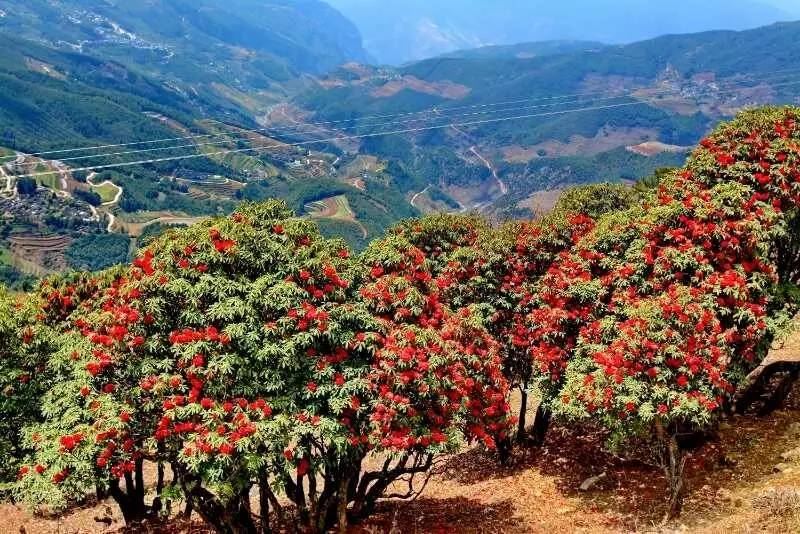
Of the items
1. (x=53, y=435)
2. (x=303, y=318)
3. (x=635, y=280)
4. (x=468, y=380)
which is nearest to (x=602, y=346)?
(x=635, y=280)

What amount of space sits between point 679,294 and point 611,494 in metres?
7.45

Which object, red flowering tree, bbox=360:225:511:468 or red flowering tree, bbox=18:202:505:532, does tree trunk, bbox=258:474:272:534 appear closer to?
red flowering tree, bbox=18:202:505:532

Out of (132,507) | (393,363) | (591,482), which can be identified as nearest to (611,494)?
(591,482)

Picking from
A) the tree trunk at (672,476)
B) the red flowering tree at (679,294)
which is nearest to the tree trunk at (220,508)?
the red flowering tree at (679,294)

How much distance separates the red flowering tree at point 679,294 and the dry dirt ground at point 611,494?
1.25m

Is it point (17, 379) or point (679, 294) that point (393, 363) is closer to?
point (679, 294)

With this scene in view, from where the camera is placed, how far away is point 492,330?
26797 mm

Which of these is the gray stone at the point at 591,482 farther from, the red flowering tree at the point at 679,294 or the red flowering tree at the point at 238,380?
the red flowering tree at the point at 238,380

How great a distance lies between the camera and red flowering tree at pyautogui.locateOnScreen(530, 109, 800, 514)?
1752cm

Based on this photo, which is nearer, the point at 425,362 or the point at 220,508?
the point at 425,362

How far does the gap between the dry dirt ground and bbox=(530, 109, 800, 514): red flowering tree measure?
1251 millimetres

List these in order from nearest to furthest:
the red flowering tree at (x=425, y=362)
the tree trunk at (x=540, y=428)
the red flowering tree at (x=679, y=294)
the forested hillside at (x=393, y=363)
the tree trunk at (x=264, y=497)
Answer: the forested hillside at (x=393, y=363) < the tree trunk at (x=264, y=497) < the red flowering tree at (x=425, y=362) < the red flowering tree at (x=679, y=294) < the tree trunk at (x=540, y=428)

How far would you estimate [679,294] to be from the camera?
18.7 meters

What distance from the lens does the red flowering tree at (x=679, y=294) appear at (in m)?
17.5
